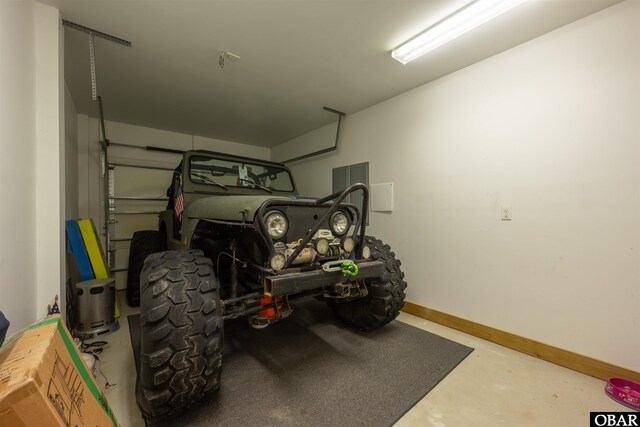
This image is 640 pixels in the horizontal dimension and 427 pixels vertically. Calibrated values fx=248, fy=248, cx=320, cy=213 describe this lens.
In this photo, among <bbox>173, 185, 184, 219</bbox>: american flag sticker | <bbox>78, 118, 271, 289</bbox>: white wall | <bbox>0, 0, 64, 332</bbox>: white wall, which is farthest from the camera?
<bbox>78, 118, 271, 289</bbox>: white wall

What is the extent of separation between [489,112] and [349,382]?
259cm

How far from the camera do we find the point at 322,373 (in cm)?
172

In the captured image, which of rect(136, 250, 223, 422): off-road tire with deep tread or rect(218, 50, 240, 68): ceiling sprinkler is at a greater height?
rect(218, 50, 240, 68): ceiling sprinkler

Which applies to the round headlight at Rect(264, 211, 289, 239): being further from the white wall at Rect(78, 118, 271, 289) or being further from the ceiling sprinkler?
the white wall at Rect(78, 118, 271, 289)

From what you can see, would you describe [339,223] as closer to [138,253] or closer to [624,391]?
[624,391]

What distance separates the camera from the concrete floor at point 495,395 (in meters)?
1.36

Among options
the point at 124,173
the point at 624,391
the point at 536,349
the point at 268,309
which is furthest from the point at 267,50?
the point at 624,391

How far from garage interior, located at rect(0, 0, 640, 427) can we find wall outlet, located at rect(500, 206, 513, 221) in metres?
0.07

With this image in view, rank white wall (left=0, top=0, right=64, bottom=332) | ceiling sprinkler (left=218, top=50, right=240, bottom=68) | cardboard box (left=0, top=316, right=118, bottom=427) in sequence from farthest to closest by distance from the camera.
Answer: ceiling sprinkler (left=218, top=50, right=240, bottom=68)
white wall (left=0, top=0, right=64, bottom=332)
cardboard box (left=0, top=316, right=118, bottom=427)

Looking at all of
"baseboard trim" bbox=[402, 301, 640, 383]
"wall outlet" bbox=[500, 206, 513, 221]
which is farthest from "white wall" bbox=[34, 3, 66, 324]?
"wall outlet" bbox=[500, 206, 513, 221]

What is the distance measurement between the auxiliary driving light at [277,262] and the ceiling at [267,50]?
1.73m

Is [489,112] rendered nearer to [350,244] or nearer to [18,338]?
[350,244]

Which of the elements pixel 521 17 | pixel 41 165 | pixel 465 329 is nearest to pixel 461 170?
pixel 521 17

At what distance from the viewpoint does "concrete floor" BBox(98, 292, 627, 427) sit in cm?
136
